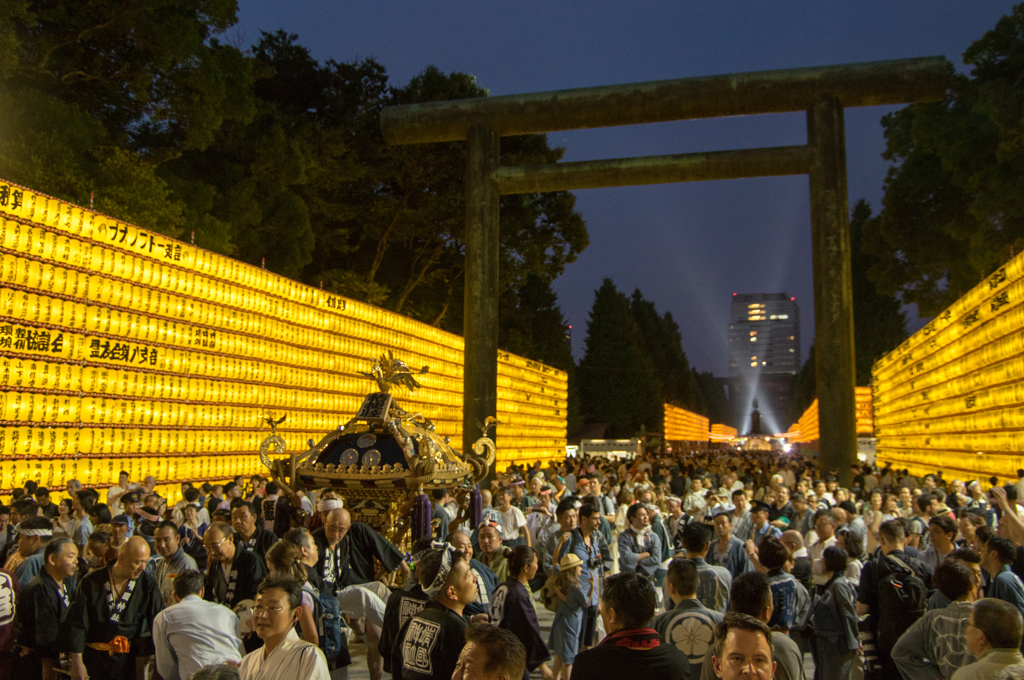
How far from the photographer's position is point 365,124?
1071 inches

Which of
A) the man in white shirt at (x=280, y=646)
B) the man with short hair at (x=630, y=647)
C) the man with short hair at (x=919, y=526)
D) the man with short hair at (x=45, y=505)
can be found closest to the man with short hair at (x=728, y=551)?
the man with short hair at (x=919, y=526)

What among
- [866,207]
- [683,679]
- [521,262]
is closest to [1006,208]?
[521,262]

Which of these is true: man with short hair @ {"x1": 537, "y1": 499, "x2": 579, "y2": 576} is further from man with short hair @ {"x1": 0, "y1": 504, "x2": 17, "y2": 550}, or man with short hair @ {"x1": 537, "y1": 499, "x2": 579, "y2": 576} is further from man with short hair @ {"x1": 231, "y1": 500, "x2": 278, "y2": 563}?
man with short hair @ {"x1": 0, "y1": 504, "x2": 17, "y2": 550}

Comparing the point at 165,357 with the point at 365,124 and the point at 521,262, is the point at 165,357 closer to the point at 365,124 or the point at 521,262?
the point at 365,124

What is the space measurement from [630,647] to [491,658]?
858 mm

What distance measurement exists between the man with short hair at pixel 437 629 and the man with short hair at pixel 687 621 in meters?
1.08

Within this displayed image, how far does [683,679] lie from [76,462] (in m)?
11.7

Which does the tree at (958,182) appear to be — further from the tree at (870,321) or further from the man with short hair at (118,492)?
the man with short hair at (118,492)

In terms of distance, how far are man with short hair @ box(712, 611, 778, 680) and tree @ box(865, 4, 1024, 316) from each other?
20873 millimetres

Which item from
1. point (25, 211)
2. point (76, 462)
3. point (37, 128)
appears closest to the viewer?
point (25, 211)

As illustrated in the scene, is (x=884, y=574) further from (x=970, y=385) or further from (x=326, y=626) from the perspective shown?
(x=970, y=385)

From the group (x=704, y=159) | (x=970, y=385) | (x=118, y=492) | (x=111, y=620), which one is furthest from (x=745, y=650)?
(x=704, y=159)

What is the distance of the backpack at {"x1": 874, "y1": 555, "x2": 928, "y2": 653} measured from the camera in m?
5.11

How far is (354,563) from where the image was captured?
6.79 meters
